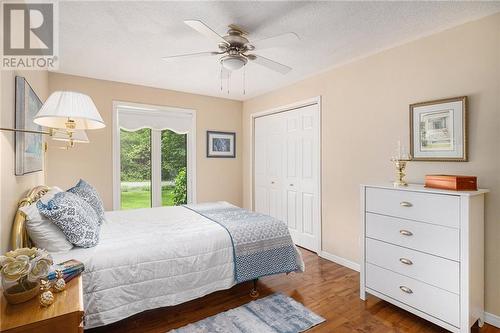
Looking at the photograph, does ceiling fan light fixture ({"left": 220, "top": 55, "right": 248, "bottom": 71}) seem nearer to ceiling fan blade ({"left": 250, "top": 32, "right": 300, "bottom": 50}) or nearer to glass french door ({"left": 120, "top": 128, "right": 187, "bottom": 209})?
ceiling fan blade ({"left": 250, "top": 32, "right": 300, "bottom": 50})

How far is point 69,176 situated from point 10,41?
240cm

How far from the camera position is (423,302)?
2.06 meters

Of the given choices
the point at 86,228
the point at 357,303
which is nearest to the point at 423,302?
the point at 357,303

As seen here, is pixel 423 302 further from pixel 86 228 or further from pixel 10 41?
pixel 10 41

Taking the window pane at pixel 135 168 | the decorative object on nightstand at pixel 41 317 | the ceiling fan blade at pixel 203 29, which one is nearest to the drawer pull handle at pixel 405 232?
the ceiling fan blade at pixel 203 29

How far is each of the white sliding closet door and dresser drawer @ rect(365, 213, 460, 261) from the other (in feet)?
4.06

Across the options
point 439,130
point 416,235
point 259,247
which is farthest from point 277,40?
point 416,235

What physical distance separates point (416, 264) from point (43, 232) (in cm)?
271

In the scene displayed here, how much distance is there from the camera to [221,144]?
4840 mm

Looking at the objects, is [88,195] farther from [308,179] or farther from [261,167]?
Result: [261,167]

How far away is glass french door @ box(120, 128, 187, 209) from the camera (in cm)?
406

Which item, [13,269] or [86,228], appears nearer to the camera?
[13,269]

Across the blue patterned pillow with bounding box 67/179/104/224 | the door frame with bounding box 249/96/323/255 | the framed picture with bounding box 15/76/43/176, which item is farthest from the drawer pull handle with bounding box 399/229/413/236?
the framed picture with bounding box 15/76/43/176

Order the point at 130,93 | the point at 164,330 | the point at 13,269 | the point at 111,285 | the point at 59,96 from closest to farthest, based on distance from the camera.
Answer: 1. the point at 13,269
2. the point at 59,96
3. the point at 111,285
4. the point at 164,330
5. the point at 130,93
